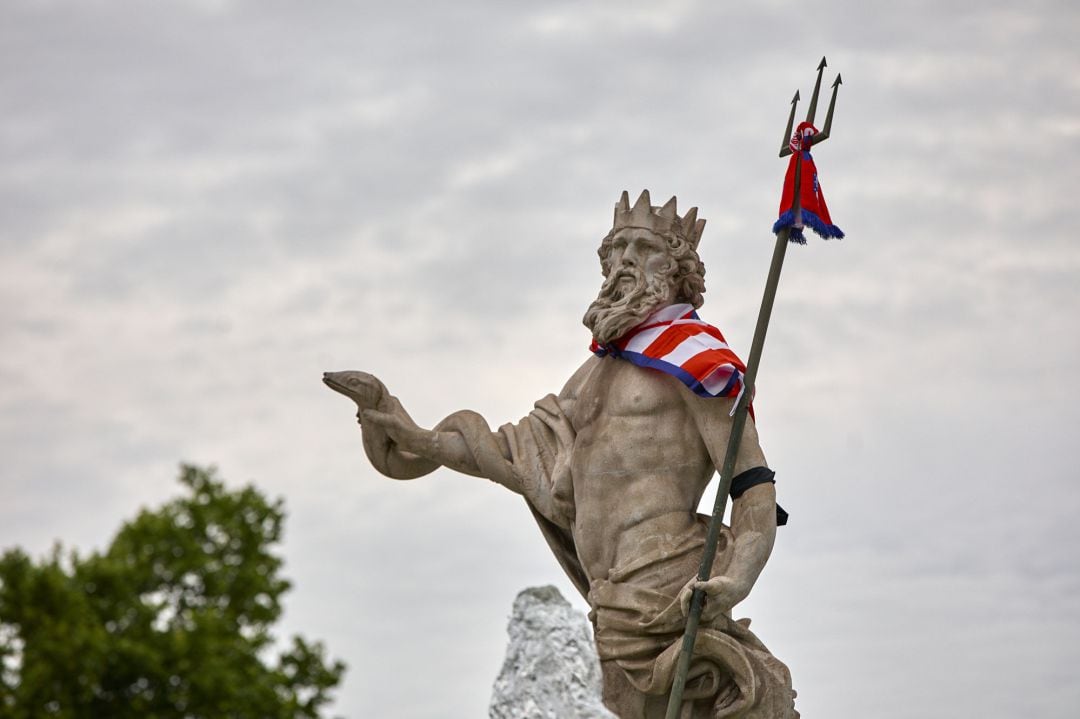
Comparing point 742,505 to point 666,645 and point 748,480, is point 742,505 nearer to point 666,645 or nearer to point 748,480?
point 748,480

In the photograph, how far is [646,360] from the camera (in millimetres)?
10906

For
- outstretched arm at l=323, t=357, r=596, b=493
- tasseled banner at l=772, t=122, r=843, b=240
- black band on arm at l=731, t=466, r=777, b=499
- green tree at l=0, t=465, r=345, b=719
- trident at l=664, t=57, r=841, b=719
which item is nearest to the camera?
trident at l=664, t=57, r=841, b=719

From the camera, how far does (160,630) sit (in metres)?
25.4

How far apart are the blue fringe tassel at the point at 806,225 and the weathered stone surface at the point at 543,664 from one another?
2166 millimetres

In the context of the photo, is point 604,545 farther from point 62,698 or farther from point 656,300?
point 62,698

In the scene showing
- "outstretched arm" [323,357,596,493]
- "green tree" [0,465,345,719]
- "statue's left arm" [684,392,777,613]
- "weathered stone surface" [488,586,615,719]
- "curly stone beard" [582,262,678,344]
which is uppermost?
"green tree" [0,465,345,719]

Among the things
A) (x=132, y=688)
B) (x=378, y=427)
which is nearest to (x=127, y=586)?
(x=132, y=688)

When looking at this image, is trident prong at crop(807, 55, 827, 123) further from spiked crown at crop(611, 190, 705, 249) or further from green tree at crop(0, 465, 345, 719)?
green tree at crop(0, 465, 345, 719)

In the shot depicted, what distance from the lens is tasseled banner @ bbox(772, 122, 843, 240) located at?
10.9 meters

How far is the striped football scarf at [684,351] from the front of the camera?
1064 cm

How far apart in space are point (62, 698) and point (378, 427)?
14.3 metres

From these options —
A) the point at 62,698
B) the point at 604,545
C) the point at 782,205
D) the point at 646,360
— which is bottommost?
the point at 604,545

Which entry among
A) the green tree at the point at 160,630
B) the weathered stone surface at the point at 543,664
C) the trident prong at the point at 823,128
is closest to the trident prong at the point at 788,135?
the trident prong at the point at 823,128

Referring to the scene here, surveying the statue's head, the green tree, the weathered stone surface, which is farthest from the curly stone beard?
the green tree
